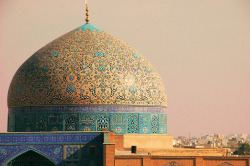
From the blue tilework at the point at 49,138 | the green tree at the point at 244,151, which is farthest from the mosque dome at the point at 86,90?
the green tree at the point at 244,151

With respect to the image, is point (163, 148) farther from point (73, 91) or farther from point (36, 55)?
point (36, 55)

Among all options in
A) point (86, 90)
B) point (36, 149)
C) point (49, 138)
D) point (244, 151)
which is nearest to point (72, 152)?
point (49, 138)

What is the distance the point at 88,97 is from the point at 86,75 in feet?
2.12

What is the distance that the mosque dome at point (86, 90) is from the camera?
61.5 ft

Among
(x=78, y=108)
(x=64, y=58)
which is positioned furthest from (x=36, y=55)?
(x=78, y=108)

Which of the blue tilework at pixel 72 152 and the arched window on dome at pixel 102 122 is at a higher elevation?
the arched window on dome at pixel 102 122

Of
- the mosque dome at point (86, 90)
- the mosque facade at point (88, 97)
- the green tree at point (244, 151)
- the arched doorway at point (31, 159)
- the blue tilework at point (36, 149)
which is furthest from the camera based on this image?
the green tree at point (244, 151)

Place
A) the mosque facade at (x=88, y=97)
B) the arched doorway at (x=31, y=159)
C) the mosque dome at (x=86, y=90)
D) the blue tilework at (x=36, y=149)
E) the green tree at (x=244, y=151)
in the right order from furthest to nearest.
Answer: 1. the green tree at (x=244, y=151)
2. the mosque dome at (x=86, y=90)
3. the mosque facade at (x=88, y=97)
4. the arched doorway at (x=31, y=159)
5. the blue tilework at (x=36, y=149)

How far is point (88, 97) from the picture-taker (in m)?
18.8

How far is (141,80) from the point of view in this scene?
19.5 m

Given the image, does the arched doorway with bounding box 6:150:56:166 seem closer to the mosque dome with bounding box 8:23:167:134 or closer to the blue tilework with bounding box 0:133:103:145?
the blue tilework with bounding box 0:133:103:145

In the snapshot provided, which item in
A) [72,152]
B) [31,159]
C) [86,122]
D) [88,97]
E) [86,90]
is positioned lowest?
[31,159]

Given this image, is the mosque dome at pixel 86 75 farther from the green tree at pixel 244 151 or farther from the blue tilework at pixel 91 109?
the green tree at pixel 244 151

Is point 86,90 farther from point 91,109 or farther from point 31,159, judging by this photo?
point 31,159
